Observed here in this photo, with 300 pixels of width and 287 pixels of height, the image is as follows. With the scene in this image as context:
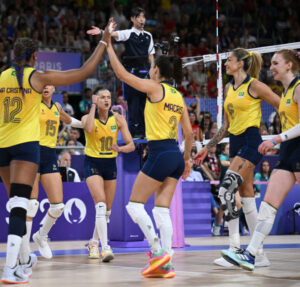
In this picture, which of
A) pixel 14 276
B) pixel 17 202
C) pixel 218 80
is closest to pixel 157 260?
pixel 14 276

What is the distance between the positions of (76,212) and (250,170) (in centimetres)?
539

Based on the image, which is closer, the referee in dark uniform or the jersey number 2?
the jersey number 2

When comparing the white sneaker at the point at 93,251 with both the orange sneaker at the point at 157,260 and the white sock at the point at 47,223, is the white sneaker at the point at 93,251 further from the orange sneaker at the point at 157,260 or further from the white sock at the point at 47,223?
the orange sneaker at the point at 157,260

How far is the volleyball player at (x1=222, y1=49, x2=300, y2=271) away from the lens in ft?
18.9

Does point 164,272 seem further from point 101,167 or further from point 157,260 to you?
point 101,167

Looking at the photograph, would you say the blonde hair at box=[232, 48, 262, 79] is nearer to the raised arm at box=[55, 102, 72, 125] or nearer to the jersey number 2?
the raised arm at box=[55, 102, 72, 125]

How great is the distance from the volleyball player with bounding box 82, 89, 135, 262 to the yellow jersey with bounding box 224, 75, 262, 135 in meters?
1.94

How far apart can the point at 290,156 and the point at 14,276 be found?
2.71m

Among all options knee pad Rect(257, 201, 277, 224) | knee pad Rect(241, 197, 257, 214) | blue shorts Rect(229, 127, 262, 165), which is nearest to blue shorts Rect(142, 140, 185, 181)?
blue shorts Rect(229, 127, 262, 165)

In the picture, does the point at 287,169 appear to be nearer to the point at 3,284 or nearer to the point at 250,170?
the point at 250,170

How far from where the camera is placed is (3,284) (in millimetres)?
5434

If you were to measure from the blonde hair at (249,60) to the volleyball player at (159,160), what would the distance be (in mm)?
987

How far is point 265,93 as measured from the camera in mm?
6652

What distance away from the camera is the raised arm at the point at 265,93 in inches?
261
